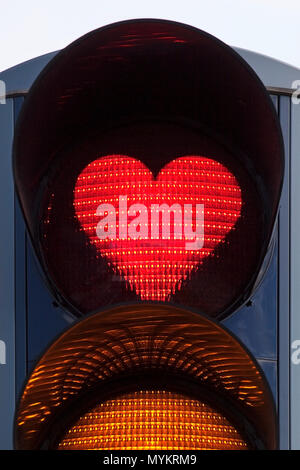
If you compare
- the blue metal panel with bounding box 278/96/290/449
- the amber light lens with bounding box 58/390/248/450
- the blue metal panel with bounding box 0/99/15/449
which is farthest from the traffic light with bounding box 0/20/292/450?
the blue metal panel with bounding box 0/99/15/449

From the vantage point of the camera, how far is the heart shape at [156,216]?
2072 millimetres

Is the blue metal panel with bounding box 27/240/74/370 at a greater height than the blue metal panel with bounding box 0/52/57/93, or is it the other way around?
the blue metal panel with bounding box 0/52/57/93

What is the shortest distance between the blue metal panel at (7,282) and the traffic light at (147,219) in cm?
36

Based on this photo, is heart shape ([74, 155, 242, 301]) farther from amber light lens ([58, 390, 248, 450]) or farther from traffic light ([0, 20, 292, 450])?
amber light lens ([58, 390, 248, 450])

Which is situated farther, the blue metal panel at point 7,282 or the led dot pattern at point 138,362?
the blue metal panel at point 7,282

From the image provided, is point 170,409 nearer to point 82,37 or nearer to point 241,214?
point 241,214

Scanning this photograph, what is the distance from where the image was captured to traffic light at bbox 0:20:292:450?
1957mm

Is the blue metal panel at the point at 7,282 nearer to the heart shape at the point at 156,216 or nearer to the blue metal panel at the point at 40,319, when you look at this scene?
the blue metal panel at the point at 40,319

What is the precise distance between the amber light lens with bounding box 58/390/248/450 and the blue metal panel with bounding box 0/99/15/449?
0.46 metres

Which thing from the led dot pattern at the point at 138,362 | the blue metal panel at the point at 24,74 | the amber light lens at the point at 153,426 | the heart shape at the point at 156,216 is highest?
the blue metal panel at the point at 24,74

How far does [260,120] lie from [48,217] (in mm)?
469

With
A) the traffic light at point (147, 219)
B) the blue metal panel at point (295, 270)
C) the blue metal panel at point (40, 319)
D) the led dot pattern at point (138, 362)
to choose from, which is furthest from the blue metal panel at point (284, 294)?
the blue metal panel at point (40, 319)

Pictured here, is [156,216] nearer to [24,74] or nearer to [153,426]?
[153,426]
